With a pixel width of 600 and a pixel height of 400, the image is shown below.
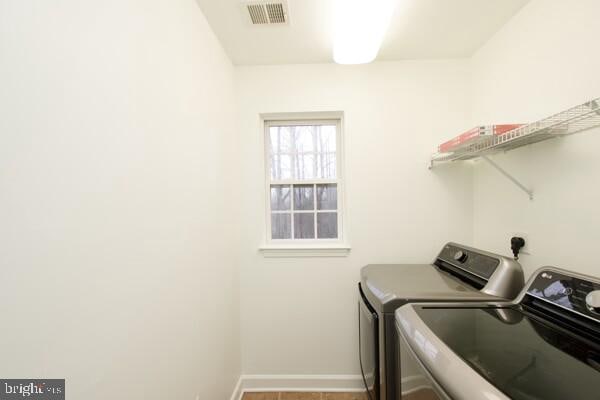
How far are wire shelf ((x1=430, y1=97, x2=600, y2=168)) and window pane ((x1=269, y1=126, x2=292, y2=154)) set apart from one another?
119 centimetres

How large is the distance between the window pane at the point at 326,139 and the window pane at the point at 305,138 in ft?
0.16

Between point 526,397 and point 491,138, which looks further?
point 491,138

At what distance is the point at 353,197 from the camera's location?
6.40ft

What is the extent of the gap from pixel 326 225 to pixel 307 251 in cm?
29

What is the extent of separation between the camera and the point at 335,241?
208cm

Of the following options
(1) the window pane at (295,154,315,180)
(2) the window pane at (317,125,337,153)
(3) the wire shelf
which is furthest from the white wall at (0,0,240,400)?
(3) the wire shelf

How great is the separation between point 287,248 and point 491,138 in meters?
1.44

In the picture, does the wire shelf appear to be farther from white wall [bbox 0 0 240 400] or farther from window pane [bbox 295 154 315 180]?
white wall [bbox 0 0 240 400]

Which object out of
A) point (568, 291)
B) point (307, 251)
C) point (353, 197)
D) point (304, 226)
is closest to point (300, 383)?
point (307, 251)

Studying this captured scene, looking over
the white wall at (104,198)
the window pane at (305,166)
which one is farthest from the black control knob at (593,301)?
the window pane at (305,166)

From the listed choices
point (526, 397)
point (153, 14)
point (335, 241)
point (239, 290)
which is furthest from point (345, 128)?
point (526, 397)

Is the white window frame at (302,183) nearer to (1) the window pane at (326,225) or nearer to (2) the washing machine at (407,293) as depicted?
(1) the window pane at (326,225)

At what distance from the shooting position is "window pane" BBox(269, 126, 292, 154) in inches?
84.2

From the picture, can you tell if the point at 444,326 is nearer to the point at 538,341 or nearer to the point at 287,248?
the point at 538,341
